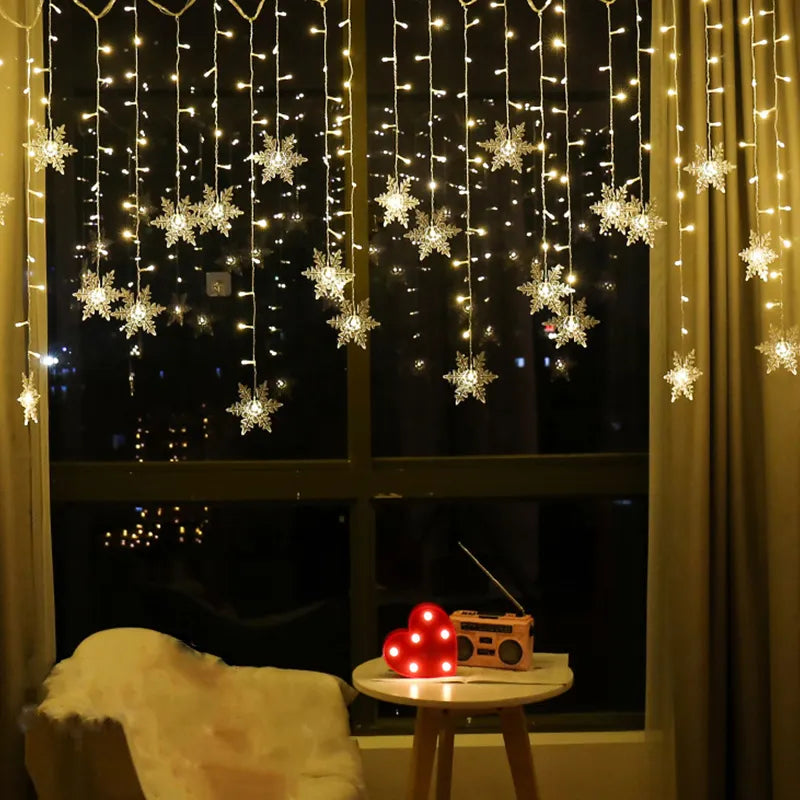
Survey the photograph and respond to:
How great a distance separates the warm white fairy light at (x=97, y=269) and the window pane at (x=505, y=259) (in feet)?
2.85

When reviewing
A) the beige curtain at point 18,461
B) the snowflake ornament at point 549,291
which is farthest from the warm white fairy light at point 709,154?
the beige curtain at point 18,461

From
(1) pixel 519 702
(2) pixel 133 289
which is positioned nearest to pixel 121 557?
(2) pixel 133 289

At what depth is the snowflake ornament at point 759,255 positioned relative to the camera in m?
2.75

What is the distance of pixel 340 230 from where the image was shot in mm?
3135

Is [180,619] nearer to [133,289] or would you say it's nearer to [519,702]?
[133,289]

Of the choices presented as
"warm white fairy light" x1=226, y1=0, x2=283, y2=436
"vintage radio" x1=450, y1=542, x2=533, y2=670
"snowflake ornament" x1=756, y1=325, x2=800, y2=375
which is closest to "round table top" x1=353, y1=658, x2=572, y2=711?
"vintage radio" x1=450, y1=542, x2=533, y2=670

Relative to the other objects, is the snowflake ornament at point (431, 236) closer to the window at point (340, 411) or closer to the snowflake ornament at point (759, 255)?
the window at point (340, 411)

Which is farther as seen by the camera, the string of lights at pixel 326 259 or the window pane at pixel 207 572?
the window pane at pixel 207 572

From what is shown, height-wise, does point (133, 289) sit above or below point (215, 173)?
below

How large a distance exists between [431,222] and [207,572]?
4.68ft

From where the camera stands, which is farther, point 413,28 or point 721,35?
point 413,28

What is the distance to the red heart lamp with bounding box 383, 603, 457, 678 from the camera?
2.56 m

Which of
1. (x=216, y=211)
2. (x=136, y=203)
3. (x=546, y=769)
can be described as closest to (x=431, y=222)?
(x=216, y=211)

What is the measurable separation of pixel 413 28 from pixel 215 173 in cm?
→ 84
